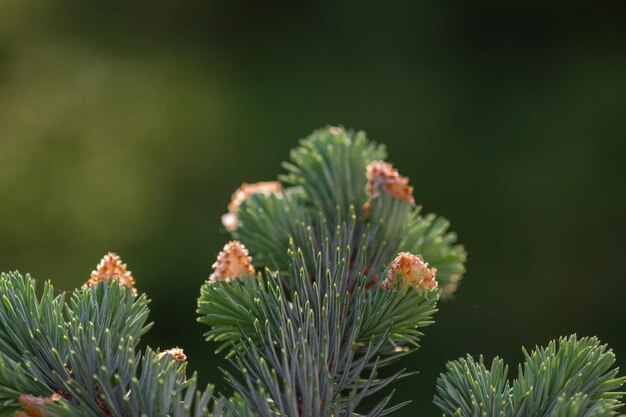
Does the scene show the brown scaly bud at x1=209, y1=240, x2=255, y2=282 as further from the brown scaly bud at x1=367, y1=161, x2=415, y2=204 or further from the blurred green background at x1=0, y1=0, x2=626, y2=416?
the blurred green background at x1=0, y1=0, x2=626, y2=416

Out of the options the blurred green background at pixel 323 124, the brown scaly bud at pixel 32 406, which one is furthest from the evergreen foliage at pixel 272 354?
the blurred green background at pixel 323 124

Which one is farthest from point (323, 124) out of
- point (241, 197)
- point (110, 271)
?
point (110, 271)

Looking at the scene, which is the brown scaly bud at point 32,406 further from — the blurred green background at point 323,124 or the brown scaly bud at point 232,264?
the blurred green background at point 323,124

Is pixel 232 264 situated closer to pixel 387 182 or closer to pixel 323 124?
pixel 387 182

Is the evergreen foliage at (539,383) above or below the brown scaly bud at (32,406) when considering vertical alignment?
above

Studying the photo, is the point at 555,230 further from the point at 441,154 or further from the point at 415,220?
the point at 415,220

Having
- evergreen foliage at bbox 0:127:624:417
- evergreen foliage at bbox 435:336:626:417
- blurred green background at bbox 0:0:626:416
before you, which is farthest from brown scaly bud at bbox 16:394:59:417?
blurred green background at bbox 0:0:626:416
